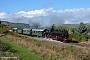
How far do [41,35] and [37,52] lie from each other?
45.0 m

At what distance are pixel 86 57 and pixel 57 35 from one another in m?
34.1

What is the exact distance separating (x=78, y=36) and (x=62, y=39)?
43.4 feet

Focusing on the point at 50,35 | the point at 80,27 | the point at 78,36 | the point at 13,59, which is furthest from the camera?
the point at 80,27

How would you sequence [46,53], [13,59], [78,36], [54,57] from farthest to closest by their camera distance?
[78,36]
[46,53]
[54,57]
[13,59]

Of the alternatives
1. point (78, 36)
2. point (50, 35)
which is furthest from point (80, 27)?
point (50, 35)

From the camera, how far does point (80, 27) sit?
76250mm

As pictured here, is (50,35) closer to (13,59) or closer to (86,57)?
(86,57)

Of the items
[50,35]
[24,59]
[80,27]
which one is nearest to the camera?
[24,59]

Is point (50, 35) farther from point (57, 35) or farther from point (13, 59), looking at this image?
point (13, 59)

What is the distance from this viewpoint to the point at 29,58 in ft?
55.3

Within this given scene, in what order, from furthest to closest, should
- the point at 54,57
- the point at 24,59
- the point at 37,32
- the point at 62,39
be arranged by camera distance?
the point at 37,32
the point at 62,39
the point at 54,57
the point at 24,59

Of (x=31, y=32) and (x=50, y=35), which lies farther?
(x=31, y=32)

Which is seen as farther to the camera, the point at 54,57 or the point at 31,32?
the point at 31,32

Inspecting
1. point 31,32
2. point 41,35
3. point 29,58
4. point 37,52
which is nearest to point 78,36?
point 41,35
